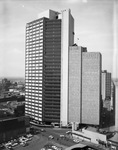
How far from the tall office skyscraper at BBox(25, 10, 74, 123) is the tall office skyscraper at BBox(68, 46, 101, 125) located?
1.27 feet

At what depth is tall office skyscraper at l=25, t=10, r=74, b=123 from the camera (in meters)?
7.55

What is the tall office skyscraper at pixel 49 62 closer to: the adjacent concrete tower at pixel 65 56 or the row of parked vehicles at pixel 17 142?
the adjacent concrete tower at pixel 65 56

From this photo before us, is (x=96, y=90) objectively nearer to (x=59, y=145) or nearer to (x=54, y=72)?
(x=54, y=72)

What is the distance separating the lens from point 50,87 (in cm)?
768

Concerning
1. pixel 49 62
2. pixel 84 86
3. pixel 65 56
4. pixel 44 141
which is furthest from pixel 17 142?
pixel 65 56

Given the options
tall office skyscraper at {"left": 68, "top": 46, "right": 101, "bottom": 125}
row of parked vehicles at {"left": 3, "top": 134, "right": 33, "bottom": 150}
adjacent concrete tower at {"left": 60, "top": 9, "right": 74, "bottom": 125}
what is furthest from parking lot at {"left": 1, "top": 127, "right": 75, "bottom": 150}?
tall office skyscraper at {"left": 68, "top": 46, "right": 101, "bottom": 125}

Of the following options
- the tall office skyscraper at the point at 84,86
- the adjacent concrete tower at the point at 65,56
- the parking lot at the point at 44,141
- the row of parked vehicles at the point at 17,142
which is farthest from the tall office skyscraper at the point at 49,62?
the row of parked vehicles at the point at 17,142

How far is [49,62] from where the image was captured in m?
7.77

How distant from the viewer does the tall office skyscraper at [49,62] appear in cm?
755

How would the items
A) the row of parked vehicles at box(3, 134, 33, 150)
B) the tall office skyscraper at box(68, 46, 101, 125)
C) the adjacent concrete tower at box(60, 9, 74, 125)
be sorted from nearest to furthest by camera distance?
the row of parked vehicles at box(3, 134, 33, 150) → the tall office skyscraper at box(68, 46, 101, 125) → the adjacent concrete tower at box(60, 9, 74, 125)

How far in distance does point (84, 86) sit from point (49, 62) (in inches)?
81.1

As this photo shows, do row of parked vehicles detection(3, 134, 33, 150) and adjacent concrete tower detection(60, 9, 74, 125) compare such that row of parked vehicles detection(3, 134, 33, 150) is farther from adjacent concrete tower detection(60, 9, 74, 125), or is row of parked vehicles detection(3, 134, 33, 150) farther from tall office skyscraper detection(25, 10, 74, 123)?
adjacent concrete tower detection(60, 9, 74, 125)

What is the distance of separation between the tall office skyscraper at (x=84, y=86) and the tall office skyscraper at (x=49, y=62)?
0.39 m

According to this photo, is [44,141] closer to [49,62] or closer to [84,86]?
[84,86]
